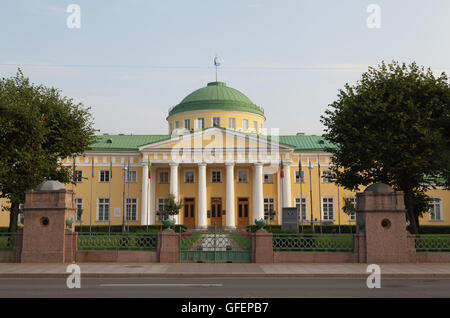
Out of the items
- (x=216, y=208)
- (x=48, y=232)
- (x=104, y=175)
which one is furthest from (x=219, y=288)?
Result: (x=104, y=175)

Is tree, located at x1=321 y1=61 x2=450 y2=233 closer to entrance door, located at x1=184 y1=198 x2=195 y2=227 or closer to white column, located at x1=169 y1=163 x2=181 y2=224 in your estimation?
white column, located at x1=169 y1=163 x2=181 y2=224

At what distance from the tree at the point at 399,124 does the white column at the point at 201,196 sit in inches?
1052

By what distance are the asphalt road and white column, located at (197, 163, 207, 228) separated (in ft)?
121

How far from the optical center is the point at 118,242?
19875mm

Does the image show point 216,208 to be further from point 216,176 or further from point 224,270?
point 224,270

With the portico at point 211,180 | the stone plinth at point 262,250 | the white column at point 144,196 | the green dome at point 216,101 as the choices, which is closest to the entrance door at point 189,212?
the portico at point 211,180

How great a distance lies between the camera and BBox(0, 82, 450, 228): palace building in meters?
53.2

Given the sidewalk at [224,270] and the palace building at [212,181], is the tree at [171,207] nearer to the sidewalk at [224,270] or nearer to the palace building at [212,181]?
the palace building at [212,181]

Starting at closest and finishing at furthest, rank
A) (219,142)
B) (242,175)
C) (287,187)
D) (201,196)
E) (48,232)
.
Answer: (48,232)
(201,196)
(287,187)
(219,142)
(242,175)

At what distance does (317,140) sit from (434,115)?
1343 inches

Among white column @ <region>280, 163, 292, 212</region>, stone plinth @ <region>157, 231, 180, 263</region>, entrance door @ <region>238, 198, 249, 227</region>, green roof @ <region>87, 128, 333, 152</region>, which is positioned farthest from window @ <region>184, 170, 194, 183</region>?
stone plinth @ <region>157, 231, 180, 263</region>

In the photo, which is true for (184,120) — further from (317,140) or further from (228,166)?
(317,140)

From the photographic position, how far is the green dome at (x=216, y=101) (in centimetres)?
6138

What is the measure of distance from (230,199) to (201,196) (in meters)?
3.45
